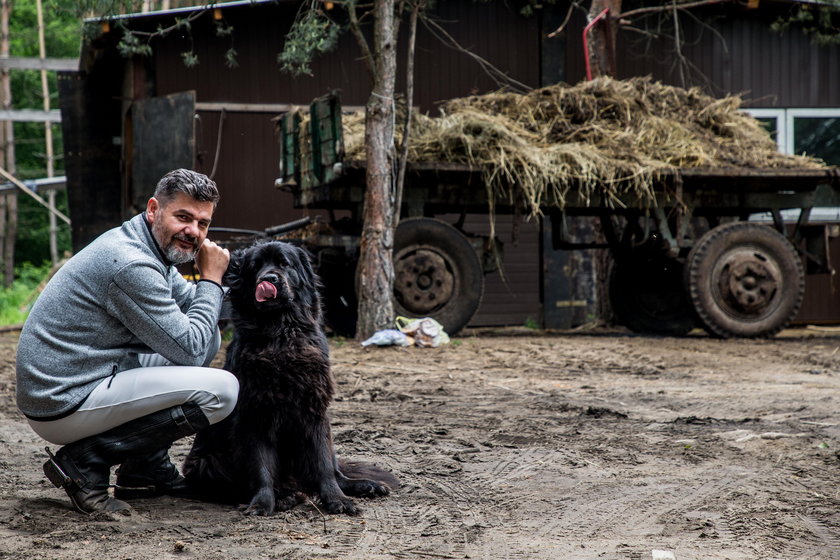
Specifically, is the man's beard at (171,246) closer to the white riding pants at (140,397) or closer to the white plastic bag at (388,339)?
the white riding pants at (140,397)

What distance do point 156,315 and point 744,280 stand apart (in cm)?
877

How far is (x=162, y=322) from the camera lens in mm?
3475

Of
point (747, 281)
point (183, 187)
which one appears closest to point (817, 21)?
point (747, 281)

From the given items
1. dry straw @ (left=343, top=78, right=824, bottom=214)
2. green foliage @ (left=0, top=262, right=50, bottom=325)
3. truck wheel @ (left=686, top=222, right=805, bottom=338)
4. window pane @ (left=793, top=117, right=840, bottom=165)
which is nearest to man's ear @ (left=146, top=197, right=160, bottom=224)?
dry straw @ (left=343, top=78, right=824, bottom=214)

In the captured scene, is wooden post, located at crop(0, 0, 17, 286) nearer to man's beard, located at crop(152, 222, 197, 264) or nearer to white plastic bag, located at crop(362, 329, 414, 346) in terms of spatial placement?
white plastic bag, located at crop(362, 329, 414, 346)

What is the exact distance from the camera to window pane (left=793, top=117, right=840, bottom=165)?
49.9 feet

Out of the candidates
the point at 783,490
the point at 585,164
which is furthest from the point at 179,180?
the point at 585,164

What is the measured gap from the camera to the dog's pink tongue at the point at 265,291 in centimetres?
373

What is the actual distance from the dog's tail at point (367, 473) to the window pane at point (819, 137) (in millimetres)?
12952

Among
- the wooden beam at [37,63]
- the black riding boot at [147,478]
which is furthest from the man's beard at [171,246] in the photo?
the wooden beam at [37,63]

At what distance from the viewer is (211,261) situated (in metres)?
3.74

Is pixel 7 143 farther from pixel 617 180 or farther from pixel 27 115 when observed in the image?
pixel 617 180

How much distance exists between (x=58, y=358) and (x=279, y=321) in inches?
34.5

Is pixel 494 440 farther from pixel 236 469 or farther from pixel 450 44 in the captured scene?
pixel 450 44
